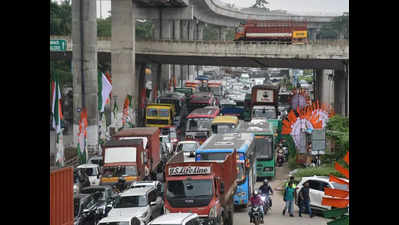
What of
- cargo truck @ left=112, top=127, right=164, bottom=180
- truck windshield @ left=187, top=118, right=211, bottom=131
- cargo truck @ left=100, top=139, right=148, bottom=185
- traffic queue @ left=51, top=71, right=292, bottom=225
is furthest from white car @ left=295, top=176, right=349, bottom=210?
truck windshield @ left=187, top=118, right=211, bottom=131

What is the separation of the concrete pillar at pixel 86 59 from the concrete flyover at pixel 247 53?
38.0ft

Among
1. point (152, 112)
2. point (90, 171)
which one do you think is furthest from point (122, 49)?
point (90, 171)

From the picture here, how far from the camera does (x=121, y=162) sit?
29.2 m

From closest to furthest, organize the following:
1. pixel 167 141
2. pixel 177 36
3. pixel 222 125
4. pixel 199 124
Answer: pixel 222 125 → pixel 167 141 → pixel 199 124 → pixel 177 36

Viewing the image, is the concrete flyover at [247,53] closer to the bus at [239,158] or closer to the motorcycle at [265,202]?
the bus at [239,158]

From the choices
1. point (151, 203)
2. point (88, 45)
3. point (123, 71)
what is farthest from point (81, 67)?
point (151, 203)

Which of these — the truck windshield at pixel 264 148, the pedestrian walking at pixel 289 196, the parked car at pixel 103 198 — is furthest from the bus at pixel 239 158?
the truck windshield at pixel 264 148

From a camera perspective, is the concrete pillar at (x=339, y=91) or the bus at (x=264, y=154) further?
the concrete pillar at (x=339, y=91)

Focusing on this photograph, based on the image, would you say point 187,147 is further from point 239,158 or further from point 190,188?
point 190,188

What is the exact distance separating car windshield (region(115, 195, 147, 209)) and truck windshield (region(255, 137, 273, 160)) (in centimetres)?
1148

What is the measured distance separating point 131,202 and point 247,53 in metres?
36.7

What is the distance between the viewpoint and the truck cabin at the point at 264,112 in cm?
5067

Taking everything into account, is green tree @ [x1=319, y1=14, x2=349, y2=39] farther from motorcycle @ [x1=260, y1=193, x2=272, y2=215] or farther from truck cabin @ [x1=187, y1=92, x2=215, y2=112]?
motorcycle @ [x1=260, y1=193, x2=272, y2=215]

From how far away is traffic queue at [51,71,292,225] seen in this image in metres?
20.9
